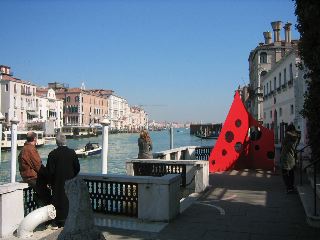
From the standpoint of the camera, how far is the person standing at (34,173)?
7.45 meters

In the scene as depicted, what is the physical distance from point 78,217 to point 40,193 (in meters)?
3.24

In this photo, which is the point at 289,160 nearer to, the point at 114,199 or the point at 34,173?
the point at 114,199

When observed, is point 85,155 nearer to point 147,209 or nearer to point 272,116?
point 272,116

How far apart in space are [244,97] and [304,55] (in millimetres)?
80445

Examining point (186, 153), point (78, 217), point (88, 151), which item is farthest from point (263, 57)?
point (78, 217)

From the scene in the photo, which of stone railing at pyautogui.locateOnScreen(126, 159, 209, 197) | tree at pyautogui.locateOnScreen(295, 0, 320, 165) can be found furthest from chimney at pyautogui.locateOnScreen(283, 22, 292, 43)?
tree at pyautogui.locateOnScreen(295, 0, 320, 165)

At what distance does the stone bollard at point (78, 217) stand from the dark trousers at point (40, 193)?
9.81 feet

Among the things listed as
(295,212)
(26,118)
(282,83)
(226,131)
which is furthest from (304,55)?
(26,118)

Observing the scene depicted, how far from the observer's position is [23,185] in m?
7.07

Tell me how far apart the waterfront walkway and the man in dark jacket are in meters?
0.49

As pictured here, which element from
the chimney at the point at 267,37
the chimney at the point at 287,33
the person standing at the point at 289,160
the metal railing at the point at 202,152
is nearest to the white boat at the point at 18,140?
the chimney at the point at 287,33

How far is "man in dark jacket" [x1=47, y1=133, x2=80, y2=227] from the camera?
281 inches

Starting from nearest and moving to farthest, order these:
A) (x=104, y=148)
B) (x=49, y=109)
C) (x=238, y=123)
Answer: (x=104, y=148), (x=238, y=123), (x=49, y=109)

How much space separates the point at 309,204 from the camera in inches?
333
